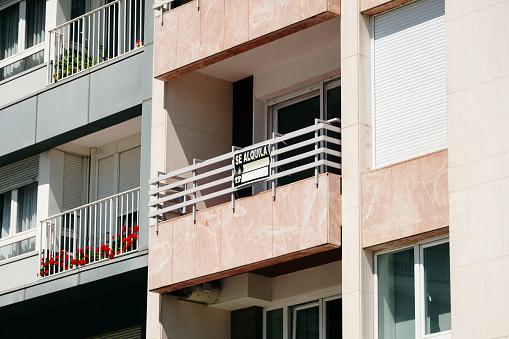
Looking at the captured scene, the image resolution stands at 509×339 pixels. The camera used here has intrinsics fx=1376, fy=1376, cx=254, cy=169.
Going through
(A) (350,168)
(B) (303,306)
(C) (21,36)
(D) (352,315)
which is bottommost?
(D) (352,315)

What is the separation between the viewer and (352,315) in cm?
1858

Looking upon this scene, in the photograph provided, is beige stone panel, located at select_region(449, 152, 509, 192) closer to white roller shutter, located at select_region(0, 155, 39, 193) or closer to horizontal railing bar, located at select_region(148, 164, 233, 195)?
horizontal railing bar, located at select_region(148, 164, 233, 195)

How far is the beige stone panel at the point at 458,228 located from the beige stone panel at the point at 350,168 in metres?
1.99

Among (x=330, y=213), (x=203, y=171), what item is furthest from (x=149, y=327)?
(x=330, y=213)

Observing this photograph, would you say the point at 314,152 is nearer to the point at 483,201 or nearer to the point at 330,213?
the point at 330,213

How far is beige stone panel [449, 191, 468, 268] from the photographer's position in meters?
17.1

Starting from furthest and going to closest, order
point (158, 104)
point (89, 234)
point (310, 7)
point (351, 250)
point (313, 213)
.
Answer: point (89, 234) → point (158, 104) → point (310, 7) → point (313, 213) → point (351, 250)

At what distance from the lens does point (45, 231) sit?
2538cm

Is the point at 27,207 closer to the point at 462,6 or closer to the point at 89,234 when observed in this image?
the point at 89,234

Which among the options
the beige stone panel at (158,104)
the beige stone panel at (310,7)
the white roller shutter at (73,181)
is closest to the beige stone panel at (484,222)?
the beige stone panel at (310,7)

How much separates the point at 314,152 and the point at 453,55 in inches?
109

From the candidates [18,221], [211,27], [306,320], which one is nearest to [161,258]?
[306,320]

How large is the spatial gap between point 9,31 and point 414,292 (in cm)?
1390

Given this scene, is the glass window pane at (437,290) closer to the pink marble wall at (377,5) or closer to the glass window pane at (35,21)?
the pink marble wall at (377,5)
